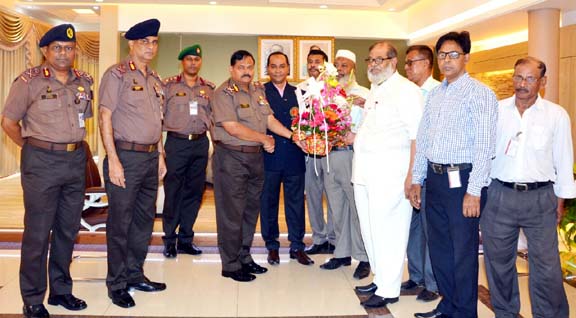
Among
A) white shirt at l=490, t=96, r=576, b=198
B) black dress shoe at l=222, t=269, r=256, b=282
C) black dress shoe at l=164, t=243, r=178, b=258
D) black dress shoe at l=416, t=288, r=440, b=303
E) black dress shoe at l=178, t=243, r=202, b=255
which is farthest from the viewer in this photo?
black dress shoe at l=178, t=243, r=202, b=255

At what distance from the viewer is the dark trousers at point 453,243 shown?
10.1 ft

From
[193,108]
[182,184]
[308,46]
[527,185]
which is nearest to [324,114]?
[527,185]

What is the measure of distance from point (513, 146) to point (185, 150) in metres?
2.89

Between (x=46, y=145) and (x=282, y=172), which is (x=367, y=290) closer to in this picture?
(x=282, y=172)

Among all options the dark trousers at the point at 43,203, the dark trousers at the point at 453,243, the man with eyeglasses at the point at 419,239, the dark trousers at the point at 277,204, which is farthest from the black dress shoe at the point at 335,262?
the dark trousers at the point at 43,203

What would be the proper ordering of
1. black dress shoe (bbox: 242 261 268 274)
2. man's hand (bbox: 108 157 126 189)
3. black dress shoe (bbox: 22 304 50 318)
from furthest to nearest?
black dress shoe (bbox: 242 261 268 274) → man's hand (bbox: 108 157 126 189) → black dress shoe (bbox: 22 304 50 318)

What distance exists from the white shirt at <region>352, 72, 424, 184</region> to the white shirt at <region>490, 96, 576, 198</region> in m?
0.60

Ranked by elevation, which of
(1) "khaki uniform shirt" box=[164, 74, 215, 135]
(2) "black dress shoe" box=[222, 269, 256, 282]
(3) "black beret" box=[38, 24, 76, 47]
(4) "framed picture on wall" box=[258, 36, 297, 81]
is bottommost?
(2) "black dress shoe" box=[222, 269, 256, 282]

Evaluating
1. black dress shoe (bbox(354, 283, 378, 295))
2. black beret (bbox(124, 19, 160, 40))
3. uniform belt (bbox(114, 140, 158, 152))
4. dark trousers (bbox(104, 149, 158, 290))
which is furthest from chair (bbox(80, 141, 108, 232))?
black dress shoe (bbox(354, 283, 378, 295))

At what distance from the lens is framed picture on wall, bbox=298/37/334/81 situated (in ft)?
29.8

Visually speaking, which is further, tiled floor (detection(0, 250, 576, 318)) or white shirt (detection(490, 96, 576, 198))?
tiled floor (detection(0, 250, 576, 318))

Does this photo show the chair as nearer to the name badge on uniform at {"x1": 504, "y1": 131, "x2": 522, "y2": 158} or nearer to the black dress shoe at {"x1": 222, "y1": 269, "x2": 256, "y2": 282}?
the black dress shoe at {"x1": 222, "y1": 269, "x2": 256, "y2": 282}

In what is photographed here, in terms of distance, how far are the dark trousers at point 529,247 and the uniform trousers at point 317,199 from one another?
1.67m

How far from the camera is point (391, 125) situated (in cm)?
362
